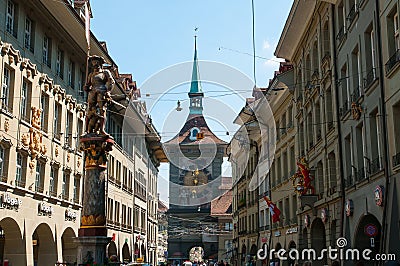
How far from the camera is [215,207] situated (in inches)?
3647

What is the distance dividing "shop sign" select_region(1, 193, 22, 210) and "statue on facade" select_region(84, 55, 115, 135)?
832 cm

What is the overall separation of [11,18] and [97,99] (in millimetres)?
10408

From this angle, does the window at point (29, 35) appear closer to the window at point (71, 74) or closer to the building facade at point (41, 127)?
the building facade at point (41, 127)

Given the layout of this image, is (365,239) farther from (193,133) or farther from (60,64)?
Answer: (193,133)

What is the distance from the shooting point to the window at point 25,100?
1047 inches

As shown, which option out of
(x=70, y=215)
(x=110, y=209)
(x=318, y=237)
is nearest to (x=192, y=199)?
(x=110, y=209)

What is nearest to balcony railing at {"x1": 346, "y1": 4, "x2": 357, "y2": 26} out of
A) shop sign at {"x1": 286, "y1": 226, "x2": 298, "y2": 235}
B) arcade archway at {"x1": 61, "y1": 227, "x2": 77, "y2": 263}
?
shop sign at {"x1": 286, "y1": 226, "x2": 298, "y2": 235}

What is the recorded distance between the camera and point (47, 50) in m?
30.4

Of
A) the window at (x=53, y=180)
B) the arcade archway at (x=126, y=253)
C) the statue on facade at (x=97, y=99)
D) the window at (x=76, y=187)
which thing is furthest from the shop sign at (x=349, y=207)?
the arcade archway at (x=126, y=253)

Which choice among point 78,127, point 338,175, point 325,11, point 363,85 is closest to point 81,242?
point 363,85

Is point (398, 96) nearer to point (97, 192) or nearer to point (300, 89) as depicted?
point (97, 192)

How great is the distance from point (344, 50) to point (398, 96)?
23.4 ft

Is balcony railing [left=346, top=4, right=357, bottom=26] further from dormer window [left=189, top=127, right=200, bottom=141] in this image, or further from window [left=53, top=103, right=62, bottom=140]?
dormer window [left=189, top=127, right=200, bottom=141]

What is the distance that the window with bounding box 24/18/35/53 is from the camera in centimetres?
2717
